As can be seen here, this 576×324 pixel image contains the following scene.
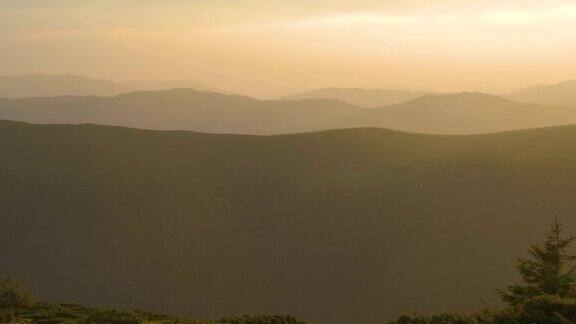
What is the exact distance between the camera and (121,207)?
121 ft

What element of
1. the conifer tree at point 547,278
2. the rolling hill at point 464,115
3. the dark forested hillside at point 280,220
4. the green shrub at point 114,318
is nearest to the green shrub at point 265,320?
the green shrub at point 114,318

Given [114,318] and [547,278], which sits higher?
[547,278]

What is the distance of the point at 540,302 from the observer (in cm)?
897

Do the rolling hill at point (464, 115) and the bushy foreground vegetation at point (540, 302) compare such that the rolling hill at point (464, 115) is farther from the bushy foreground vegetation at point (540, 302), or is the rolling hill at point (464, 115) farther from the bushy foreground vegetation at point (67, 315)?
the bushy foreground vegetation at point (67, 315)

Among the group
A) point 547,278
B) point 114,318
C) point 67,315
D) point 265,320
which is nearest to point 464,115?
point 547,278

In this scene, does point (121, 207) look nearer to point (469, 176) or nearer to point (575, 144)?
point (469, 176)

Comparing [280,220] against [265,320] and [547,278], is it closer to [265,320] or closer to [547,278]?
[265,320]

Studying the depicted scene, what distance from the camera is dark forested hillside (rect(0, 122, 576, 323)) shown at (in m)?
25.7

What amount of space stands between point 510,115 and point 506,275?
150265mm

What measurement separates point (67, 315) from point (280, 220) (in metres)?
23.4

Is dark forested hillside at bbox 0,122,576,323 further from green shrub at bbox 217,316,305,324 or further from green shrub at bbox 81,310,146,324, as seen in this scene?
green shrub at bbox 217,316,305,324

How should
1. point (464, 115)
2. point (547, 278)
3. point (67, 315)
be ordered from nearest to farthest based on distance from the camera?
point (547, 278) → point (67, 315) → point (464, 115)

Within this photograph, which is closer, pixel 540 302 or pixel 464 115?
pixel 540 302

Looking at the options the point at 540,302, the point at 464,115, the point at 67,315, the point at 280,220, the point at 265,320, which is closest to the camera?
the point at 540,302
